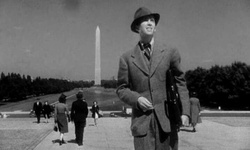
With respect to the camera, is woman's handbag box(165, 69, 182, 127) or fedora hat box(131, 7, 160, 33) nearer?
woman's handbag box(165, 69, 182, 127)

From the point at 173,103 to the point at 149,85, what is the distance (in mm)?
304

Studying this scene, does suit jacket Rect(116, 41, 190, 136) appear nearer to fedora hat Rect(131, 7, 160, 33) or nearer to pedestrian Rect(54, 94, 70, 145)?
→ fedora hat Rect(131, 7, 160, 33)

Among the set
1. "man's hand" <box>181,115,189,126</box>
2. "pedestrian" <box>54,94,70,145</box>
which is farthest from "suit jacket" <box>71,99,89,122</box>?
"man's hand" <box>181,115,189,126</box>

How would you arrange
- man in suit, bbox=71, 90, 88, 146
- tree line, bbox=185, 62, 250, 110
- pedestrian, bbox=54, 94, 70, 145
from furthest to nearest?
tree line, bbox=185, 62, 250, 110, pedestrian, bbox=54, 94, 70, 145, man in suit, bbox=71, 90, 88, 146

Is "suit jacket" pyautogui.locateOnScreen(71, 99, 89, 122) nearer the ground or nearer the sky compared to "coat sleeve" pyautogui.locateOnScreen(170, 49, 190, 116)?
nearer the ground

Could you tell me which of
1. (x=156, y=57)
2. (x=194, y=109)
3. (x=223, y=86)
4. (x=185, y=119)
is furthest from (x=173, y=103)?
(x=223, y=86)

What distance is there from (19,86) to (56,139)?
77360 mm

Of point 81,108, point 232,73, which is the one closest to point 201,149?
point 81,108

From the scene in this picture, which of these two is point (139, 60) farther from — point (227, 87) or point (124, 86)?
point (227, 87)

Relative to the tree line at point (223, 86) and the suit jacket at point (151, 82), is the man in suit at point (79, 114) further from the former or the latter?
the tree line at point (223, 86)

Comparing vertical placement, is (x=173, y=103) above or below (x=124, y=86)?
below

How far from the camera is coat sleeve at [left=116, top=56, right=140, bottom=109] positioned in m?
2.97

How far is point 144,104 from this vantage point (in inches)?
113

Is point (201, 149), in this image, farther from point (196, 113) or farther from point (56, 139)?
point (56, 139)
